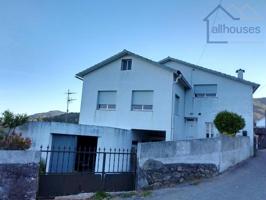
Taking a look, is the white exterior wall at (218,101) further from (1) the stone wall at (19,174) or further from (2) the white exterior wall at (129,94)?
(1) the stone wall at (19,174)

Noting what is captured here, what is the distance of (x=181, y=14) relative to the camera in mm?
14219

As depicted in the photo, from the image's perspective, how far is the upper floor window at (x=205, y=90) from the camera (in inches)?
814

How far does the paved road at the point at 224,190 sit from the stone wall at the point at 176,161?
0.64 metres

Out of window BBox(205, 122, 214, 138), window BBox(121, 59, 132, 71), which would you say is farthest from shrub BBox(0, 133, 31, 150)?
window BBox(205, 122, 214, 138)

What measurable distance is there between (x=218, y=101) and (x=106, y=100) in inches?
324

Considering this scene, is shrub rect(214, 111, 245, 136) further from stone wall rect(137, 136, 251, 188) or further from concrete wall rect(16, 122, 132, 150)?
concrete wall rect(16, 122, 132, 150)

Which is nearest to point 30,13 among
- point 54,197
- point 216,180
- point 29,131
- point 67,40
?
point 67,40

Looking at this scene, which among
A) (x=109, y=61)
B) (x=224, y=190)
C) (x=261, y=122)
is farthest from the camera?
(x=261, y=122)

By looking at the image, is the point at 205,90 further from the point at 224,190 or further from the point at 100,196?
the point at 100,196

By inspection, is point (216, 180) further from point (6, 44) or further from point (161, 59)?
point (161, 59)

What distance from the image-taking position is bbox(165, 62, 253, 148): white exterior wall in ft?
64.7

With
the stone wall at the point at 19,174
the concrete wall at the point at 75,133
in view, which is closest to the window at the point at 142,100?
the concrete wall at the point at 75,133

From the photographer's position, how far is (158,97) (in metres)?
18.0

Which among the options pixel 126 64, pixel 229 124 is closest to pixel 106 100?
pixel 126 64
